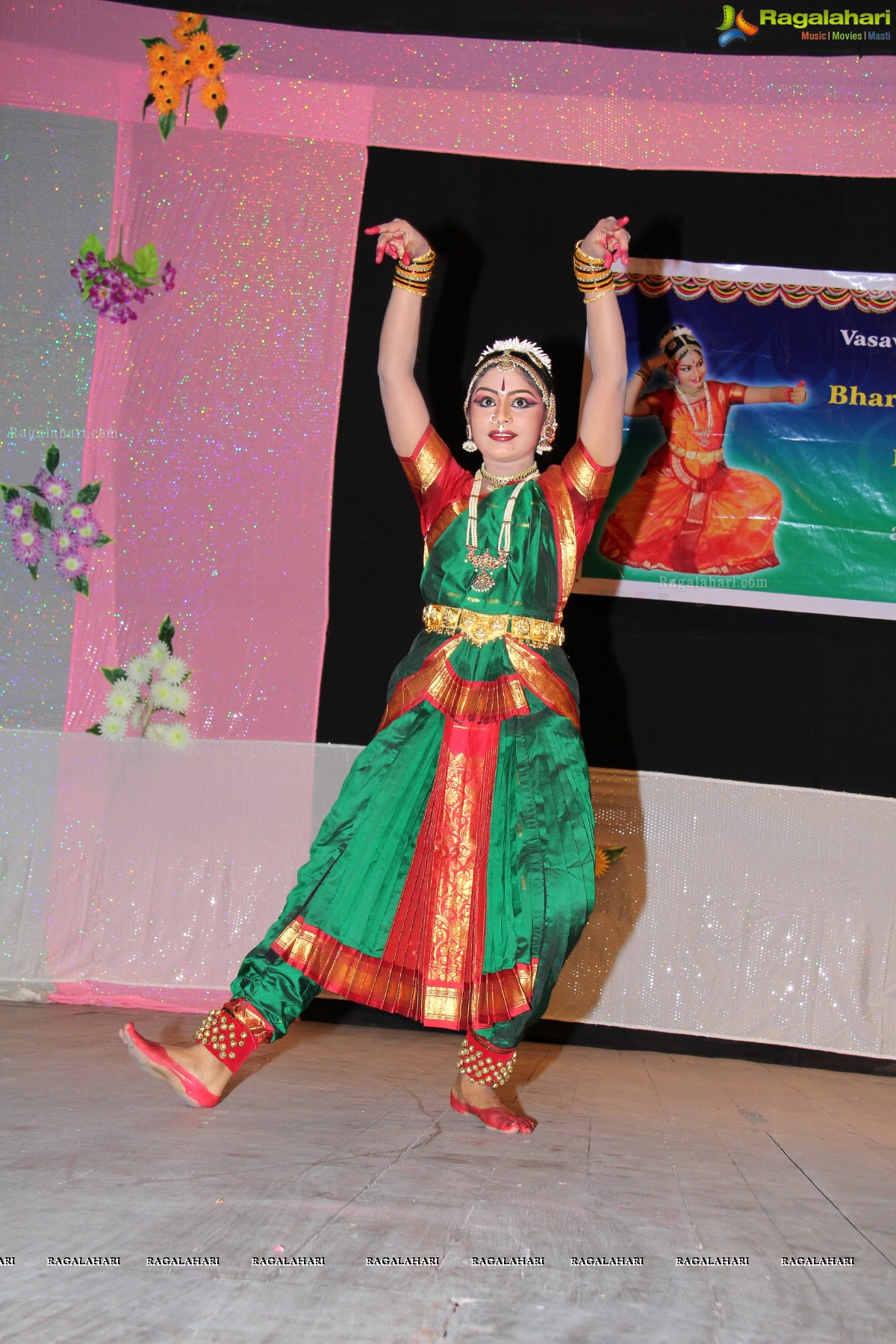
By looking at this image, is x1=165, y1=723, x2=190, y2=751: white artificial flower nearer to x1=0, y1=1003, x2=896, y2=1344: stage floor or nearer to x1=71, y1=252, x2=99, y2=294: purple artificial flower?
x1=0, y1=1003, x2=896, y2=1344: stage floor

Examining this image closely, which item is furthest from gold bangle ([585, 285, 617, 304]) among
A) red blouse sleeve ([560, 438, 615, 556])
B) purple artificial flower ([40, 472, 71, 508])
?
purple artificial flower ([40, 472, 71, 508])

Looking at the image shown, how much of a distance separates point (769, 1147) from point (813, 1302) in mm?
865

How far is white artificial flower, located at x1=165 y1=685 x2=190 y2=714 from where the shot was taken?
134 inches

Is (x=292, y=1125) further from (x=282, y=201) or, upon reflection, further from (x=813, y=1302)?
(x=282, y=201)

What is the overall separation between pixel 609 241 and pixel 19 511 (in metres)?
1.93

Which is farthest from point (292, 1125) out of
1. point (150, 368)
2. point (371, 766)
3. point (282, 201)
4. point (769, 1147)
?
point (282, 201)

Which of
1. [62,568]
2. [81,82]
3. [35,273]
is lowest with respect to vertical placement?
[62,568]

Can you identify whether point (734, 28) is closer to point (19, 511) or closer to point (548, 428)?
point (548, 428)

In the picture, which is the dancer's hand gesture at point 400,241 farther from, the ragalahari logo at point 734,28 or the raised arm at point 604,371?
the ragalahari logo at point 734,28

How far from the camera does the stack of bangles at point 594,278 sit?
94.3 inches

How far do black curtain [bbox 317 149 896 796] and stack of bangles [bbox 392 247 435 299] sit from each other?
3.13 ft

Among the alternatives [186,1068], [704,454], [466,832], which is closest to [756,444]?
[704,454]

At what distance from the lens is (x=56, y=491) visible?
3.42 metres

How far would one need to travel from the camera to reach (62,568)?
3.42 m
